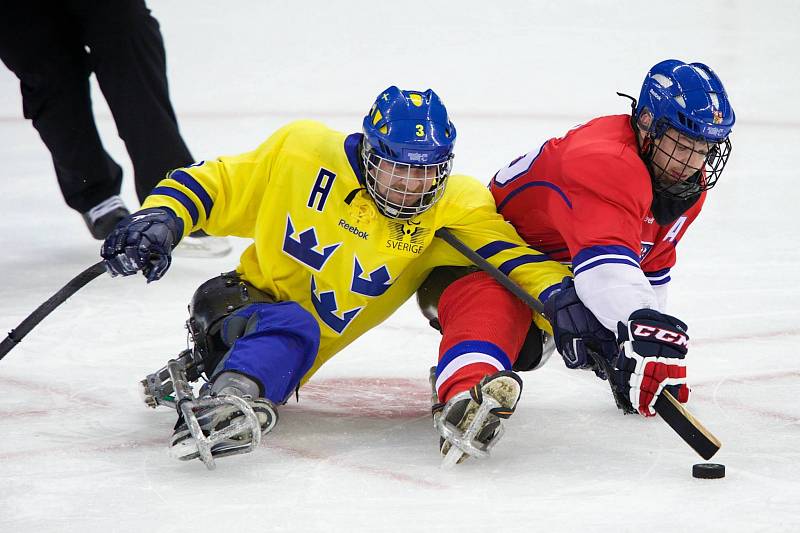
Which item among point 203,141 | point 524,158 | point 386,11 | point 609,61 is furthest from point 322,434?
point 386,11

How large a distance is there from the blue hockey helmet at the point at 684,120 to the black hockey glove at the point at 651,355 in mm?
399

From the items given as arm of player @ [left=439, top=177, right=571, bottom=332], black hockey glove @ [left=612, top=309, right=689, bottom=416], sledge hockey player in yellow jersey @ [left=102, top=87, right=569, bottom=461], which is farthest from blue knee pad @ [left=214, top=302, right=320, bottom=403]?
black hockey glove @ [left=612, top=309, right=689, bottom=416]

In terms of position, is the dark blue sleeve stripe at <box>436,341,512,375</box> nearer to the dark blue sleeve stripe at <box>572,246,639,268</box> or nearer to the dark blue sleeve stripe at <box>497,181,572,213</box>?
the dark blue sleeve stripe at <box>572,246,639,268</box>

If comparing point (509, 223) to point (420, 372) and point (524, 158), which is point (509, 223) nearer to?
point (524, 158)

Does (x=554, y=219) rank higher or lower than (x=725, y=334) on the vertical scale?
higher

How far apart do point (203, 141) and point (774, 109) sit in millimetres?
3469

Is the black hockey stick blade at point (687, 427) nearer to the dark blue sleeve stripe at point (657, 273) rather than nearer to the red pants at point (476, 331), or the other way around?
the red pants at point (476, 331)

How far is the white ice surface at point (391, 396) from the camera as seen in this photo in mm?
2365

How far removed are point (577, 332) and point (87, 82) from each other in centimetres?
272

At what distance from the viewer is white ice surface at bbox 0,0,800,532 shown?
2.37 metres

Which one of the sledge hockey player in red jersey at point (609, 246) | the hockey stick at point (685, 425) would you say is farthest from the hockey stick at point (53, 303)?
the hockey stick at point (685, 425)

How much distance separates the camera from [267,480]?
252cm

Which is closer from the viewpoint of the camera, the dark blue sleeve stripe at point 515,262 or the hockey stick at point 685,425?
the hockey stick at point 685,425

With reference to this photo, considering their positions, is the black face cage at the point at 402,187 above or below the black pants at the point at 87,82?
above
